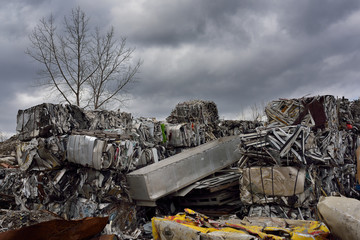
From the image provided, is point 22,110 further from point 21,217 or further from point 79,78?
point 79,78

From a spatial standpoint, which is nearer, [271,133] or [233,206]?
[271,133]

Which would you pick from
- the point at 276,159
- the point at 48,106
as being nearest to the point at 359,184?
the point at 276,159

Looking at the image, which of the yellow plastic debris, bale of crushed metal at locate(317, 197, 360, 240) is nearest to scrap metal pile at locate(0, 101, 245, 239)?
the yellow plastic debris

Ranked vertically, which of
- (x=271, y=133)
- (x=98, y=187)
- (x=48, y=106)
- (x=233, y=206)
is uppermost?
(x=48, y=106)

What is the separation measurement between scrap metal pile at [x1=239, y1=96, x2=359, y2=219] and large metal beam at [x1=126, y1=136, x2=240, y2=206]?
1.24 metres

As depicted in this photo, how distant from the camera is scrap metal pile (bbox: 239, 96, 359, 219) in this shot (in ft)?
14.8

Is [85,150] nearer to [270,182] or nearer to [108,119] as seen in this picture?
[108,119]

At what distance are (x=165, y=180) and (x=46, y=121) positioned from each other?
9.45 feet

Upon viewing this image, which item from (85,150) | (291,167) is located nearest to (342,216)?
(291,167)

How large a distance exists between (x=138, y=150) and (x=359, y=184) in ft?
16.3

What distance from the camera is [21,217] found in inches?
154

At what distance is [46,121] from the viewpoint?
18.7ft

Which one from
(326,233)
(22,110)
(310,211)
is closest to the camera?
(326,233)

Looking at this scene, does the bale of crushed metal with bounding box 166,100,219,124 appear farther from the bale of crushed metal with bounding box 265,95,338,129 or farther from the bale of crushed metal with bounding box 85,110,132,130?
the bale of crushed metal with bounding box 265,95,338,129
